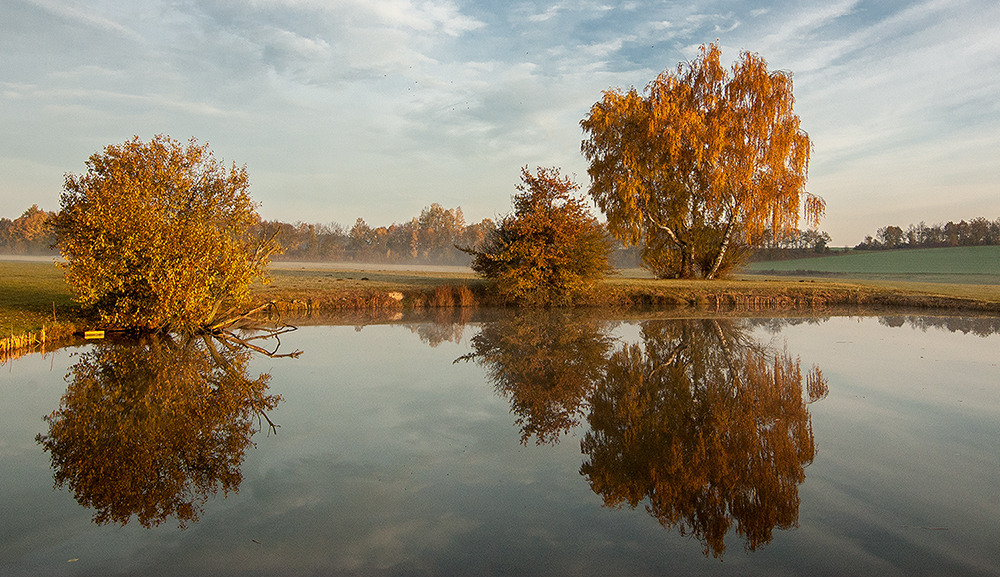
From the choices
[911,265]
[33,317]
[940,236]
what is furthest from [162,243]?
[940,236]

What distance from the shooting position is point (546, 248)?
24.7 metres

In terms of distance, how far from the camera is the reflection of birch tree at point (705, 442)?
5.17 metres

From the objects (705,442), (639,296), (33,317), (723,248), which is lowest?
(705,442)

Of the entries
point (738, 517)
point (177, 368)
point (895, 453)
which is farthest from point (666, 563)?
point (177, 368)

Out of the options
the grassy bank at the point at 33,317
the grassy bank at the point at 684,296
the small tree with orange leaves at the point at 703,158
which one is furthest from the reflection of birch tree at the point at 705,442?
the small tree with orange leaves at the point at 703,158

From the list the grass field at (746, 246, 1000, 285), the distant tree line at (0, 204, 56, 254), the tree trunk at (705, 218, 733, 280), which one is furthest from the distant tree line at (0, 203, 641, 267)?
the tree trunk at (705, 218, 733, 280)

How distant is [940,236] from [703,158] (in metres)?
66.4

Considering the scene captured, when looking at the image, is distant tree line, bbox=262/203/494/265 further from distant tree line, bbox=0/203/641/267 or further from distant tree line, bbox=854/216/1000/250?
distant tree line, bbox=854/216/1000/250

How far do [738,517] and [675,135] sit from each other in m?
30.0

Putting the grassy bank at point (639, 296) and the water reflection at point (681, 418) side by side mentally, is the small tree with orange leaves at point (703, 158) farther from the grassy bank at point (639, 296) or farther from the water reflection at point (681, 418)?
the water reflection at point (681, 418)

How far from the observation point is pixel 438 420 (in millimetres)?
8188

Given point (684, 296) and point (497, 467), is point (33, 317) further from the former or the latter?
point (684, 296)

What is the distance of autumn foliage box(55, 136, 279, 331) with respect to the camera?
564 inches

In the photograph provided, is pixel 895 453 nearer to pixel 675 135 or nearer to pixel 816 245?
pixel 675 135
